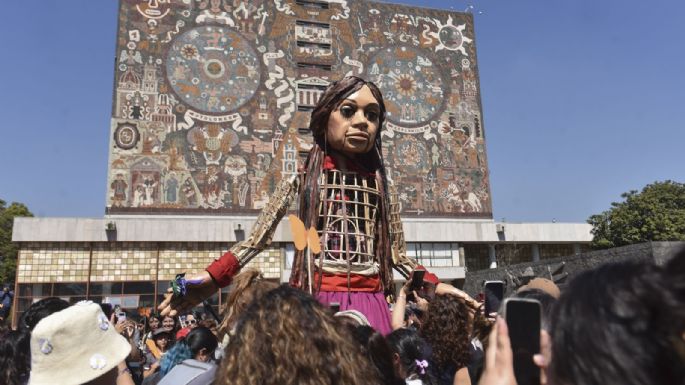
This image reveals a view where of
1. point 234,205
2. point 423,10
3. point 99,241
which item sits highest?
point 423,10

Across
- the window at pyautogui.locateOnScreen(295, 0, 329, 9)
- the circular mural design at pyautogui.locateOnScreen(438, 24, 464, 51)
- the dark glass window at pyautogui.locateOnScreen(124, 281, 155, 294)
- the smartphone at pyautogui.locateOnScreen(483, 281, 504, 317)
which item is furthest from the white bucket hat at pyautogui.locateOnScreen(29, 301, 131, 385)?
the circular mural design at pyautogui.locateOnScreen(438, 24, 464, 51)

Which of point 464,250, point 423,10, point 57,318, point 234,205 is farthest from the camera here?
point 423,10

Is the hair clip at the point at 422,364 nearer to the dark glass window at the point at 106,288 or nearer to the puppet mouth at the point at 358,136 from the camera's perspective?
the puppet mouth at the point at 358,136

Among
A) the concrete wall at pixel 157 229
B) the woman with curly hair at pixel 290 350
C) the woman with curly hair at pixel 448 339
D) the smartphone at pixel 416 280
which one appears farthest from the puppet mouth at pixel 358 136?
the concrete wall at pixel 157 229

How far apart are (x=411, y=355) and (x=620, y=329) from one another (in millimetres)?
2115

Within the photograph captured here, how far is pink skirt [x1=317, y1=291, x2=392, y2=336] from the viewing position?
390cm

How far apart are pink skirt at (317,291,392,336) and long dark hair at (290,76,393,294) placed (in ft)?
1.31

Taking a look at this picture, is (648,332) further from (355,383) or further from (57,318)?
(57,318)

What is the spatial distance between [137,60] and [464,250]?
58.5 feet

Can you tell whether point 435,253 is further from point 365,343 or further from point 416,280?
point 365,343

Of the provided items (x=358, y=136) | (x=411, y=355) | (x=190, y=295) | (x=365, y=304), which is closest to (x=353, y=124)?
(x=358, y=136)

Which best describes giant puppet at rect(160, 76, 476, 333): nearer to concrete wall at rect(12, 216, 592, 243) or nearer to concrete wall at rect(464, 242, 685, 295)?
concrete wall at rect(464, 242, 685, 295)

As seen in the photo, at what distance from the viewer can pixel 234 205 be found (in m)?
22.8

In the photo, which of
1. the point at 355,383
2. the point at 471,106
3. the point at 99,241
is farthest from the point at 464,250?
the point at 355,383
